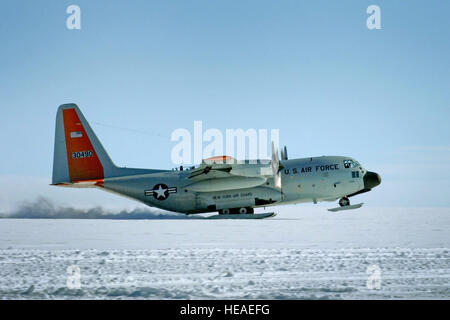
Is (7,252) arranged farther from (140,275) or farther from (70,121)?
(70,121)

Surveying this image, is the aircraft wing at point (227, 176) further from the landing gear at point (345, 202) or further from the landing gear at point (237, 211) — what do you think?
the landing gear at point (345, 202)

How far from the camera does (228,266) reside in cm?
829

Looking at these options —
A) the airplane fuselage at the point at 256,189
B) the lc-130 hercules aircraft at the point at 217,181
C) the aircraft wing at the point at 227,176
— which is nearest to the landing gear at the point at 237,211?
the lc-130 hercules aircraft at the point at 217,181

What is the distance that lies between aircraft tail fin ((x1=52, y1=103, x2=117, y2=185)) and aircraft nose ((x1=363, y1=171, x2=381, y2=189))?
45.0 feet

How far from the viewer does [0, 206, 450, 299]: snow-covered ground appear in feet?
20.8

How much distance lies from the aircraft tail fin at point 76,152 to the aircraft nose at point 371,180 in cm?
1371

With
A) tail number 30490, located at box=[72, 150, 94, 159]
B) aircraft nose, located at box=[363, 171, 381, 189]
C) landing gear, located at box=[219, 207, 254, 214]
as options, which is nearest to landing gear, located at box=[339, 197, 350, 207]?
aircraft nose, located at box=[363, 171, 381, 189]

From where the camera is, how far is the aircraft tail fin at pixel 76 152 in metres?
22.4

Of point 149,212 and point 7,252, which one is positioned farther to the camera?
point 149,212

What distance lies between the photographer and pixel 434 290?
6324 millimetres
